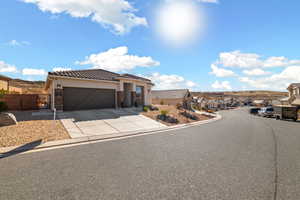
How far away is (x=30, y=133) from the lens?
7633 mm

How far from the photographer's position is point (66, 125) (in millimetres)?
9453

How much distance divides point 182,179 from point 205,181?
55cm

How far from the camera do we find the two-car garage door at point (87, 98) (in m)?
14.0

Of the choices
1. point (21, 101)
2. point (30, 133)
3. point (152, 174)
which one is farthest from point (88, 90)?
point (152, 174)

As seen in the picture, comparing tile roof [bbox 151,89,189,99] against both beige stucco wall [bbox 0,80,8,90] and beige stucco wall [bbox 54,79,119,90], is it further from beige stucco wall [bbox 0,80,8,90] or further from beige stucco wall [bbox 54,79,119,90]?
beige stucco wall [bbox 0,80,8,90]

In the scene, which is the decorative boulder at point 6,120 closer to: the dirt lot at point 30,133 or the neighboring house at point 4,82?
the dirt lot at point 30,133

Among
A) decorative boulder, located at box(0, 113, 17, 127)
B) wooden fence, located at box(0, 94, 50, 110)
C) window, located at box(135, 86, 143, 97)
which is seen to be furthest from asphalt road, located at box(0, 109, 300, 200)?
window, located at box(135, 86, 143, 97)

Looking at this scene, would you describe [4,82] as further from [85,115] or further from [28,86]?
[28,86]

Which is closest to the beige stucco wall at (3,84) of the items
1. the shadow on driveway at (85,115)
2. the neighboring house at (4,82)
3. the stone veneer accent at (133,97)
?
the neighboring house at (4,82)

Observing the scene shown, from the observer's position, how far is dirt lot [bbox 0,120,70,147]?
21.8 feet

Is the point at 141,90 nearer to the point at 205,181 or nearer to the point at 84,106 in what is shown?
the point at 84,106

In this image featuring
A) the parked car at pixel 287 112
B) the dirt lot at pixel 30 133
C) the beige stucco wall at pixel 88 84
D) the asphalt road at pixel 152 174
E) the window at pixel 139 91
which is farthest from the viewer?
the window at pixel 139 91

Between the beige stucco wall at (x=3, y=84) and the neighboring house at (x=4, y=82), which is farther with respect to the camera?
the beige stucco wall at (x=3, y=84)

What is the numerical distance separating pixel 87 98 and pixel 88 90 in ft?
2.82
